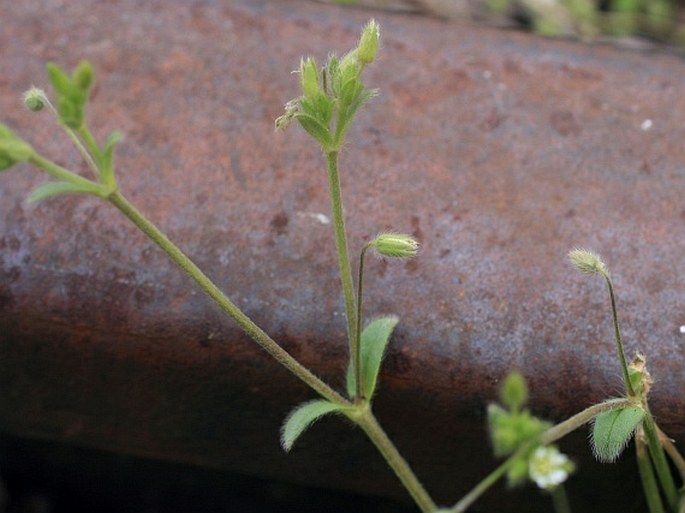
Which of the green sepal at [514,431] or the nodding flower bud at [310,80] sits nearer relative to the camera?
the green sepal at [514,431]

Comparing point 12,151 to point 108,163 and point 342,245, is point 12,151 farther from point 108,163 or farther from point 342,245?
point 342,245

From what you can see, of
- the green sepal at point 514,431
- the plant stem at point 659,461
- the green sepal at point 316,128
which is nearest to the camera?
the green sepal at point 514,431

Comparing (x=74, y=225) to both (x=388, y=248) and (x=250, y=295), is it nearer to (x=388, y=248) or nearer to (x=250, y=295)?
(x=250, y=295)

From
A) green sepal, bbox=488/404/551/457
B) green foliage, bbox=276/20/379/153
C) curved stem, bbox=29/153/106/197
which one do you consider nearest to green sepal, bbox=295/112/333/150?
green foliage, bbox=276/20/379/153

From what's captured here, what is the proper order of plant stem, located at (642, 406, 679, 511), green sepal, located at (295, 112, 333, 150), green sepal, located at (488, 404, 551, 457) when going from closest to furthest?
green sepal, located at (488, 404, 551, 457), green sepal, located at (295, 112, 333, 150), plant stem, located at (642, 406, 679, 511)

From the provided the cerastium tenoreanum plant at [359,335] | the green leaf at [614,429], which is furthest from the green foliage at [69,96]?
the green leaf at [614,429]

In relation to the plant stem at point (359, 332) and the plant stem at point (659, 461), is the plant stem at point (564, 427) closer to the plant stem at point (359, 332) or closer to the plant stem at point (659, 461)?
the plant stem at point (659, 461)

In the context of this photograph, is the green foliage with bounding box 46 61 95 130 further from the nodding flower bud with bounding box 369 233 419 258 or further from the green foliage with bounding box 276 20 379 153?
the nodding flower bud with bounding box 369 233 419 258
